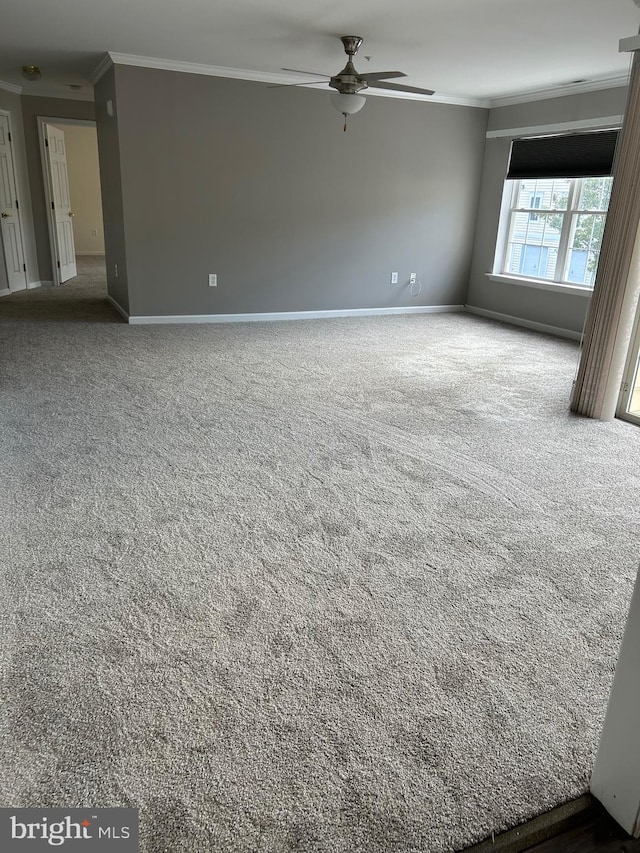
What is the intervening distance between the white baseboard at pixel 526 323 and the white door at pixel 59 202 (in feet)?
18.6

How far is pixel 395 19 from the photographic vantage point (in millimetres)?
4047

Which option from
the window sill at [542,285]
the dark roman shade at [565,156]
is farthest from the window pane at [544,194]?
the window sill at [542,285]

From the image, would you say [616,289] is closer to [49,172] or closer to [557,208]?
[557,208]

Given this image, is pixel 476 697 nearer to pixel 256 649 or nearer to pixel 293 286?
pixel 256 649

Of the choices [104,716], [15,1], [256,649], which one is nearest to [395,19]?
[15,1]

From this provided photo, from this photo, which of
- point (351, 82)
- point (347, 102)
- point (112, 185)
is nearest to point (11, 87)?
point (112, 185)

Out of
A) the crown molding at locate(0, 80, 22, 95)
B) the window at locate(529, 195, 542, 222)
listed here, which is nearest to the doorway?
the crown molding at locate(0, 80, 22, 95)

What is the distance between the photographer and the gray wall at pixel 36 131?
7766 mm

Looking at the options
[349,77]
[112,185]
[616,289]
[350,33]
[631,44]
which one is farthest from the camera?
[112,185]

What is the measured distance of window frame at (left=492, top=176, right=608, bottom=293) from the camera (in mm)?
6320

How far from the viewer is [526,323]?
696 centimetres

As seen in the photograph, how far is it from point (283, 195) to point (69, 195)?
5623 millimetres

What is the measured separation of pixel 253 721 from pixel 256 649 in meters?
0.28

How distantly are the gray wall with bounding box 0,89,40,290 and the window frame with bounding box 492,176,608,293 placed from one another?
6057 millimetres
